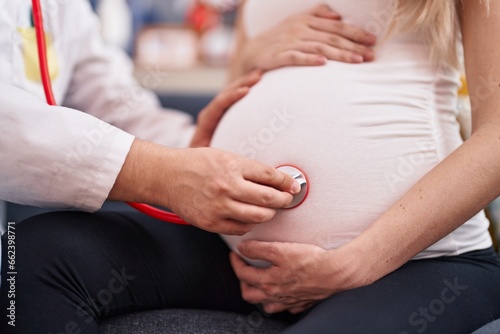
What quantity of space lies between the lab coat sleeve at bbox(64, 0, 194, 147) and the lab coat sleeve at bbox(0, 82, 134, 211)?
0.55 m

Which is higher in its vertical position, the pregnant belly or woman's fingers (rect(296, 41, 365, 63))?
woman's fingers (rect(296, 41, 365, 63))

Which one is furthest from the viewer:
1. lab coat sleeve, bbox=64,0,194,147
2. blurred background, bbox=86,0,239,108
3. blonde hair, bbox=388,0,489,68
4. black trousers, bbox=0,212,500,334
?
blurred background, bbox=86,0,239,108

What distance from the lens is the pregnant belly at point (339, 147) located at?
2.75ft

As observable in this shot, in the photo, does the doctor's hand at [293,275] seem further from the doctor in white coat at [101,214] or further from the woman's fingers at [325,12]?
the woman's fingers at [325,12]

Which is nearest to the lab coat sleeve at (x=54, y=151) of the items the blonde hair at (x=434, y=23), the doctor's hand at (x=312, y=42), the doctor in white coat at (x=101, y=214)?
the doctor in white coat at (x=101, y=214)

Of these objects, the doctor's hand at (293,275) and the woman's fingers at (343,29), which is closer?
the doctor's hand at (293,275)

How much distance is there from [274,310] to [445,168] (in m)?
0.31

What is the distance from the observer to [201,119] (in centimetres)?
109

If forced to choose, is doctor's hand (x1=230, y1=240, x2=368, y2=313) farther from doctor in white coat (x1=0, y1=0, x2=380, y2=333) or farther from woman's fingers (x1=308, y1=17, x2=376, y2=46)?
woman's fingers (x1=308, y1=17, x2=376, y2=46)

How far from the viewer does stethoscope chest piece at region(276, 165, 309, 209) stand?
84cm

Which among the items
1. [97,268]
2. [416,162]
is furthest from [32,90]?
[416,162]

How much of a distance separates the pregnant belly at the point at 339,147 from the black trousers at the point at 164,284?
0.09m

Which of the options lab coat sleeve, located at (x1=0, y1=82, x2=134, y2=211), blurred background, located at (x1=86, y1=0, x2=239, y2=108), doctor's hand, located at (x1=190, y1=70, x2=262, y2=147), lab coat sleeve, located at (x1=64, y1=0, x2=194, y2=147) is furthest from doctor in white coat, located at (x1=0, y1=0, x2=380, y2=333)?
blurred background, located at (x1=86, y1=0, x2=239, y2=108)

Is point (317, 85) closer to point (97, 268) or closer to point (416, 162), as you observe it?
point (416, 162)
